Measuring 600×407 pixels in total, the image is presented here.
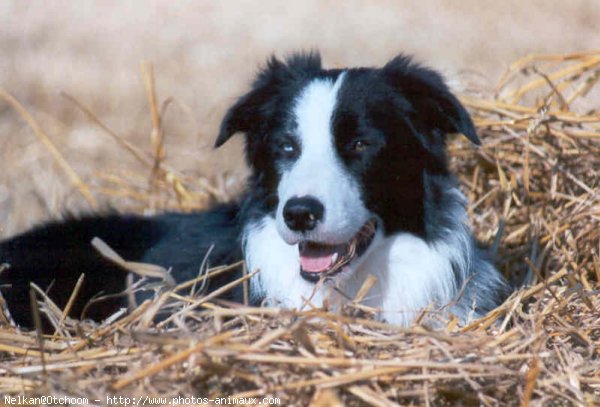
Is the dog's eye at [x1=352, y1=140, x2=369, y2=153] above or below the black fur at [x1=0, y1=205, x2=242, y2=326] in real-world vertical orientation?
above

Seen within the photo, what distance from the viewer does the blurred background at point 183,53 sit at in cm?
712

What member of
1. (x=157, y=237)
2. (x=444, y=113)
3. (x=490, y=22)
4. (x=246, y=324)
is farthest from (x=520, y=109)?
(x=490, y=22)

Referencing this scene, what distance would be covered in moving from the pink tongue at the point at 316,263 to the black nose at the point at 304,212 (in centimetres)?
26

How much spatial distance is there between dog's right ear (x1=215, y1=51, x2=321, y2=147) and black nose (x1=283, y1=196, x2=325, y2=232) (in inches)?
28.4


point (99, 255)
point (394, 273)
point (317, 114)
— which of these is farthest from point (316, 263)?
point (99, 255)

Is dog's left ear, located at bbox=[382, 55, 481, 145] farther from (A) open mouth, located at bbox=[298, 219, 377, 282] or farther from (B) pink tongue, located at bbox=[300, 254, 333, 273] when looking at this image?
(B) pink tongue, located at bbox=[300, 254, 333, 273]

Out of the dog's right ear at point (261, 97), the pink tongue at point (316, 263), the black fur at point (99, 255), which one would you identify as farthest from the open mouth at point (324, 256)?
the dog's right ear at point (261, 97)

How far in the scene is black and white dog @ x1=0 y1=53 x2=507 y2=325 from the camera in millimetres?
3785

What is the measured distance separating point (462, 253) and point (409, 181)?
43 cm

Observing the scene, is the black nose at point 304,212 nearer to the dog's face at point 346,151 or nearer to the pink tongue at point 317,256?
the dog's face at point 346,151

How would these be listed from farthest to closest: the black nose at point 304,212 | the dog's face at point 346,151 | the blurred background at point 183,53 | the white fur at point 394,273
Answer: the blurred background at point 183,53
the white fur at point 394,273
the dog's face at point 346,151
the black nose at point 304,212

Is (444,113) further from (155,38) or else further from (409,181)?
(155,38)

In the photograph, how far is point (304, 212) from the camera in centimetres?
360

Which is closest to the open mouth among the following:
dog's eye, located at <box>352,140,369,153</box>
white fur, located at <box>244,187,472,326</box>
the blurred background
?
white fur, located at <box>244,187,472,326</box>
